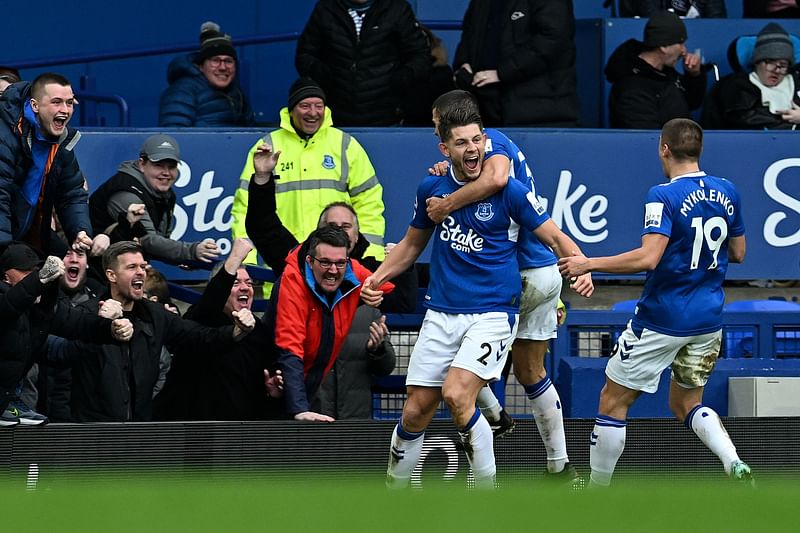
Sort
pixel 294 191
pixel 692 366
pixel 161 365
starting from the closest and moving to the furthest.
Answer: pixel 692 366 < pixel 161 365 < pixel 294 191

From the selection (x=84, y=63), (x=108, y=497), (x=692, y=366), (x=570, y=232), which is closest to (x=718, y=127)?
(x=570, y=232)

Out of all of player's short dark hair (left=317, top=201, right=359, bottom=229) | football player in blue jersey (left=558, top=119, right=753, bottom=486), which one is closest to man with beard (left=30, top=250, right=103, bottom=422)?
player's short dark hair (left=317, top=201, right=359, bottom=229)

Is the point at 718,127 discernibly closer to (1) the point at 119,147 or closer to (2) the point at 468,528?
(1) the point at 119,147

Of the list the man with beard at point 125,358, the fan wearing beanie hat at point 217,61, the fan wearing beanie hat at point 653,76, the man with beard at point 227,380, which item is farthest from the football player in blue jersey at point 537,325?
the fan wearing beanie hat at point 217,61

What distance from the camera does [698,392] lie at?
7879 mm

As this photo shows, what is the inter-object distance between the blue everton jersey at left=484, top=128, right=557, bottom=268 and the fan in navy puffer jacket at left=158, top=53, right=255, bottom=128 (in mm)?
4496

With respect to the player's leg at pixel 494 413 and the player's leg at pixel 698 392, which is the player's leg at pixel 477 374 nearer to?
the player's leg at pixel 494 413

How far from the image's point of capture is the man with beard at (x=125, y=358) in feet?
28.1

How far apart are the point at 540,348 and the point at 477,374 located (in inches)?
29.0

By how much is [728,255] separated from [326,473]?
2.40m

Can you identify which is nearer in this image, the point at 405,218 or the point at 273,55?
the point at 405,218

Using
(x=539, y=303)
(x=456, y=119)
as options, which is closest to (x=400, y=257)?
(x=539, y=303)

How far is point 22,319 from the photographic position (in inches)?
318

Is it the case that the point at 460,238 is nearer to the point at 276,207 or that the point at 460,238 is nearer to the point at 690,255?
the point at 690,255
